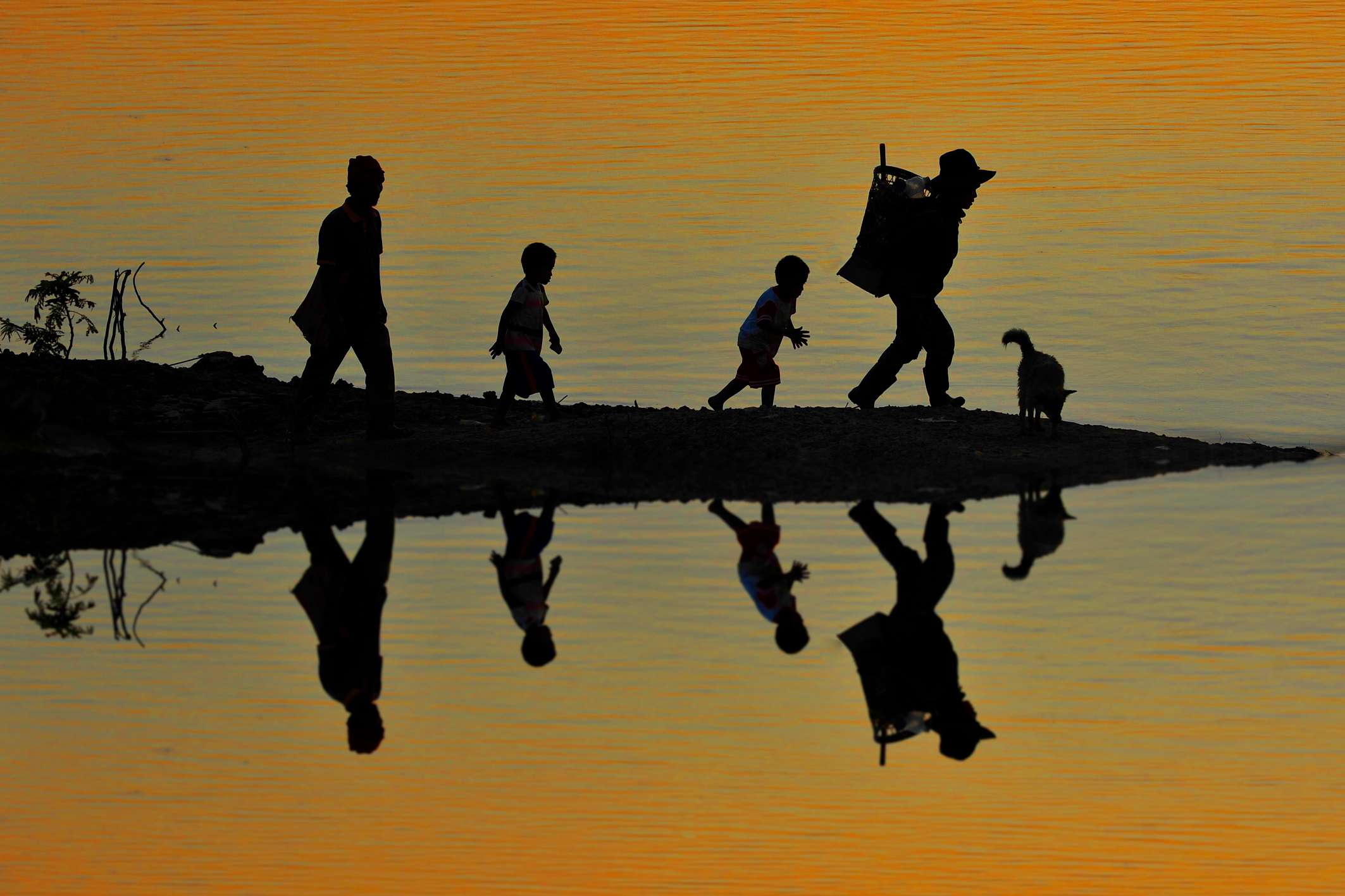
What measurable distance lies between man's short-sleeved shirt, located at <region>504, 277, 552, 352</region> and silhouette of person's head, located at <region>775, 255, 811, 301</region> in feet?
5.34

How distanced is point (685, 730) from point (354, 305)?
268 inches

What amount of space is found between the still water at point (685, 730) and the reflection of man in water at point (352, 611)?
2.7 inches

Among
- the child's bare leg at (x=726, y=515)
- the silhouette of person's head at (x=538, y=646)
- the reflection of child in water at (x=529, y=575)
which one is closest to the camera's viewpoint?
the silhouette of person's head at (x=538, y=646)

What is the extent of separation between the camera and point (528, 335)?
52.4 feet

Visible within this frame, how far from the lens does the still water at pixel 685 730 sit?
8.09 metres

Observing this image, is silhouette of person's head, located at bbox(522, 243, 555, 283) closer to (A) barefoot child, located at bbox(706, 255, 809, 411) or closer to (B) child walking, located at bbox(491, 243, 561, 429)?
(B) child walking, located at bbox(491, 243, 561, 429)

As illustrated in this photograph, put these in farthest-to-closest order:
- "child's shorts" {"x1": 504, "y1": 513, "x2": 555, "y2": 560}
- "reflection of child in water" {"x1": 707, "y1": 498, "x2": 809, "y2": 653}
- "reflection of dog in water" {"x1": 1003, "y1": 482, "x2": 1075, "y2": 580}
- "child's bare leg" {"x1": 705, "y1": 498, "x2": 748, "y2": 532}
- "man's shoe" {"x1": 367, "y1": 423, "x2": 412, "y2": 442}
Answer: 1. "man's shoe" {"x1": 367, "y1": 423, "x2": 412, "y2": 442}
2. "child's bare leg" {"x1": 705, "y1": 498, "x2": 748, "y2": 532}
3. "child's shorts" {"x1": 504, "y1": 513, "x2": 555, "y2": 560}
4. "reflection of dog in water" {"x1": 1003, "y1": 482, "x2": 1075, "y2": 580}
5. "reflection of child in water" {"x1": 707, "y1": 498, "x2": 809, "y2": 653}

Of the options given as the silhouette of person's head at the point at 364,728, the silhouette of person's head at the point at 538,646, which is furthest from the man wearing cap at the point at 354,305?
the silhouette of person's head at the point at 364,728

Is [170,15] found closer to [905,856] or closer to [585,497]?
[585,497]

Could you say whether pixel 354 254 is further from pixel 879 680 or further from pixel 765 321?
pixel 879 680

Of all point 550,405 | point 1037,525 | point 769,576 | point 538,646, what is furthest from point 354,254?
point 538,646

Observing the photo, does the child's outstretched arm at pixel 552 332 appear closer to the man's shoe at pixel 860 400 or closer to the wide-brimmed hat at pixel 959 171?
the man's shoe at pixel 860 400

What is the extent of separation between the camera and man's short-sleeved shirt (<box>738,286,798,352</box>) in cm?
1620

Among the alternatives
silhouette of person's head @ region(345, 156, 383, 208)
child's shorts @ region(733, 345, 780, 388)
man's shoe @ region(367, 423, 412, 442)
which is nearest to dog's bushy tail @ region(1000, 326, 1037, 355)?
child's shorts @ region(733, 345, 780, 388)
